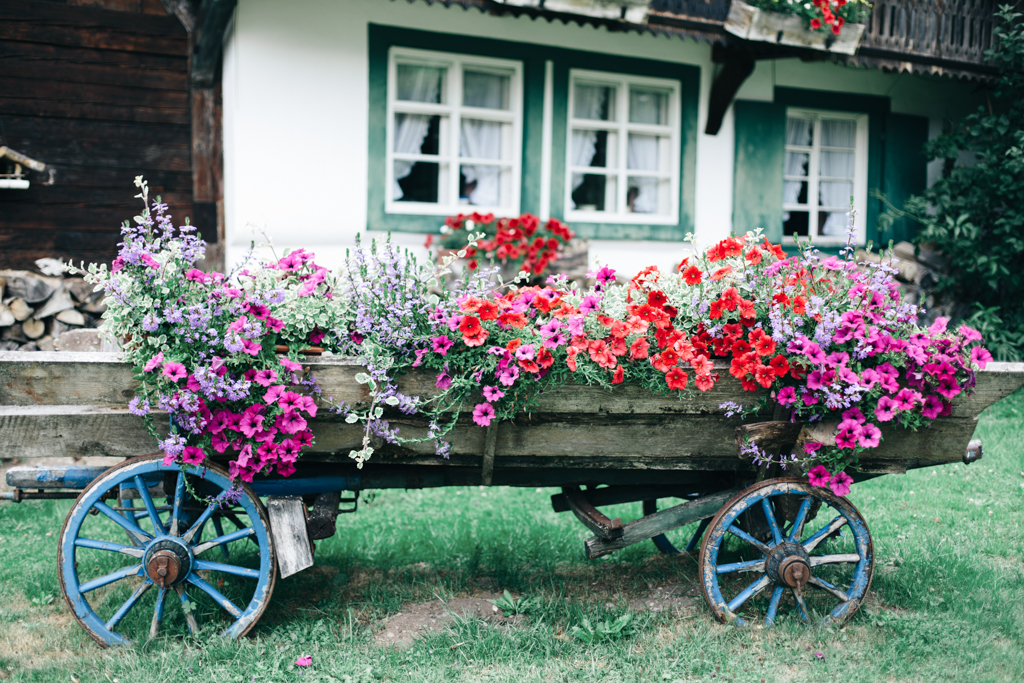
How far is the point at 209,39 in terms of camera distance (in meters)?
5.59

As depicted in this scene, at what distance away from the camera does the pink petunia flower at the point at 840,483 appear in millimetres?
2658

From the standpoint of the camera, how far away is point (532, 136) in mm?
6500

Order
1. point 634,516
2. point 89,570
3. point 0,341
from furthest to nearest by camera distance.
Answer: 1. point 0,341
2. point 634,516
3. point 89,570

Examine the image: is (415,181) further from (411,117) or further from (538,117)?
(538,117)

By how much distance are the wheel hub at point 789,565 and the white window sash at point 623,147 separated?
431cm

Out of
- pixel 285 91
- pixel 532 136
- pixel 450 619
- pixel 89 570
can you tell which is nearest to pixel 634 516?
pixel 450 619

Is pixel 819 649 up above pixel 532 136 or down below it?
below

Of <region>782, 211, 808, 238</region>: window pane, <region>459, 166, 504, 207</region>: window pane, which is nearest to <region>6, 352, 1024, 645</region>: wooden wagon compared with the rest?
<region>459, 166, 504, 207</region>: window pane

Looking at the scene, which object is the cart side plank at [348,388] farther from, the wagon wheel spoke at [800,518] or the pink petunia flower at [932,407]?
the wagon wheel spoke at [800,518]

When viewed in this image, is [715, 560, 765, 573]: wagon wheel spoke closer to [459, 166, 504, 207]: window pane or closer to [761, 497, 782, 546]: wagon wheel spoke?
[761, 497, 782, 546]: wagon wheel spoke

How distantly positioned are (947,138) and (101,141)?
7.44m

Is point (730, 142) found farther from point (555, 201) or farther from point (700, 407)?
point (700, 407)

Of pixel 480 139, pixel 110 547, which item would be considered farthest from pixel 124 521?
pixel 480 139

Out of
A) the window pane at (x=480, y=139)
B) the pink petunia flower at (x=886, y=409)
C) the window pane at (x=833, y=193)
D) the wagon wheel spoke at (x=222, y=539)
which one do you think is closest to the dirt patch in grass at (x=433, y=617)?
the wagon wheel spoke at (x=222, y=539)
